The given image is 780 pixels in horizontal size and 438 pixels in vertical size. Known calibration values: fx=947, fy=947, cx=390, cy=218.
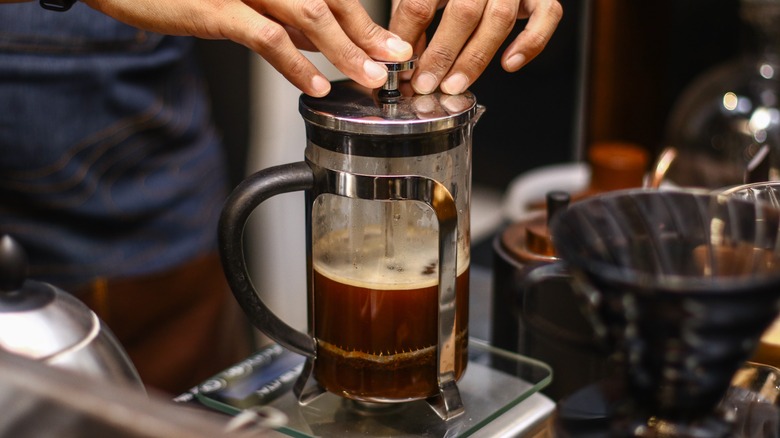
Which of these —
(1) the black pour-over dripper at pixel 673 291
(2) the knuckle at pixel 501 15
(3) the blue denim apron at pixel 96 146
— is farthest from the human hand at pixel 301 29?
(3) the blue denim apron at pixel 96 146

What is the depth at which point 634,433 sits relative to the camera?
2.01ft

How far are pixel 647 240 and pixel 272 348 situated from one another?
1.51 feet

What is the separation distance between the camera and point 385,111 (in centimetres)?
71

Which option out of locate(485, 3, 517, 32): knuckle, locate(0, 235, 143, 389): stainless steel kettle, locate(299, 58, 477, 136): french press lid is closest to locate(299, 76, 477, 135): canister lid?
locate(299, 58, 477, 136): french press lid

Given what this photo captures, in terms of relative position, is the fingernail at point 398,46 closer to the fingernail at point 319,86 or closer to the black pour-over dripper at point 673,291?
the fingernail at point 319,86

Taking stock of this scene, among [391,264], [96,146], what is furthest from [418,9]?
[96,146]

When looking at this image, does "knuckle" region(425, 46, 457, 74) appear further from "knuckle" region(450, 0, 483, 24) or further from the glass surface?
the glass surface

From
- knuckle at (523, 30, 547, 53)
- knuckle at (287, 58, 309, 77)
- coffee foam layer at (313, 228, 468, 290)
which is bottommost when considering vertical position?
coffee foam layer at (313, 228, 468, 290)

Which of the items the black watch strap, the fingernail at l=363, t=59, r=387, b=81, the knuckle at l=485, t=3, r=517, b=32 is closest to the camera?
the fingernail at l=363, t=59, r=387, b=81

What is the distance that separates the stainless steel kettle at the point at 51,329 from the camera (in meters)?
0.65

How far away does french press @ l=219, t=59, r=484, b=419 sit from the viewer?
2.33ft

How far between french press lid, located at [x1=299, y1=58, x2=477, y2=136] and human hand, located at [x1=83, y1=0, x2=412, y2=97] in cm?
1

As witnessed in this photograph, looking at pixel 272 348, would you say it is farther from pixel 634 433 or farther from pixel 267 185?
pixel 634 433

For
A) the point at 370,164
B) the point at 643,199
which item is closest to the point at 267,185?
the point at 370,164
